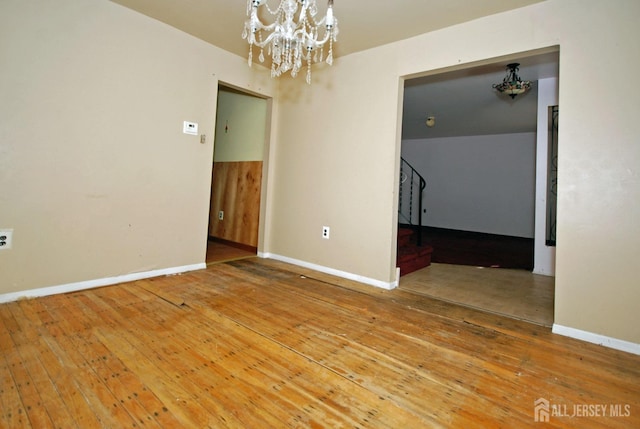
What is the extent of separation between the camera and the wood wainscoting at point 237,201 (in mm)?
3826

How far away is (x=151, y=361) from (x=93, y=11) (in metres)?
2.60

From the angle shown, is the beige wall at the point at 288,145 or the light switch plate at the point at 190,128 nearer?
the beige wall at the point at 288,145

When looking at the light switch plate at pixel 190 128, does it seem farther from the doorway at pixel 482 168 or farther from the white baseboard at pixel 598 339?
the white baseboard at pixel 598 339

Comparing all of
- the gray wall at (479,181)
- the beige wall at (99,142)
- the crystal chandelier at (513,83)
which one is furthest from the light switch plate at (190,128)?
the gray wall at (479,181)

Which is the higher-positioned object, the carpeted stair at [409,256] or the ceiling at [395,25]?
the ceiling at [395,25]

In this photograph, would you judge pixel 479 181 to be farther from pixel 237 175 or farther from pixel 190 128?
pixel 190 128

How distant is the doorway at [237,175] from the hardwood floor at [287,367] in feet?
5.54

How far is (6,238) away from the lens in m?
1.97

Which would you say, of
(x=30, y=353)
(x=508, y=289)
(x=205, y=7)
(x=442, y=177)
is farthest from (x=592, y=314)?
(x=442, y=177)

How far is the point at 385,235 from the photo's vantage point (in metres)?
2.68

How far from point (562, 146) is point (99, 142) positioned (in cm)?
340

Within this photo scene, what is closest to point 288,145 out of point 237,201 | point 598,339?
point 237,201

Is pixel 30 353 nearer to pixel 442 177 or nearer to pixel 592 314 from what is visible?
pixel 592 314

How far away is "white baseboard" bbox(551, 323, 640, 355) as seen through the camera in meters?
1.67
